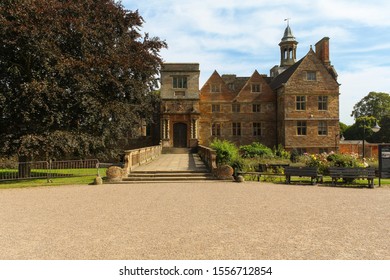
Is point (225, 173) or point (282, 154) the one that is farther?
point (282, 154)

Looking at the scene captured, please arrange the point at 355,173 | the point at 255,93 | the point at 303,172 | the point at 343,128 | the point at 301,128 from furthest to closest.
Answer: the point at 343,128 → the point at 255,93 → the point at 301,128 → the point at 303,172 → the point at 355,173

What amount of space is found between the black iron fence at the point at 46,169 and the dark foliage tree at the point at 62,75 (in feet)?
4.44

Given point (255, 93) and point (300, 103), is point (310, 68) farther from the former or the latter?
point (255, 93)

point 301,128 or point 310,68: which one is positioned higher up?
point 310,68

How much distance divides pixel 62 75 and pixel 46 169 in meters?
10.0

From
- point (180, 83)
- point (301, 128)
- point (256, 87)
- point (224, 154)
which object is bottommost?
point (224, 154)

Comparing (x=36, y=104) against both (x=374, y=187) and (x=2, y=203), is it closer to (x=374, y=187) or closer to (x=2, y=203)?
(x=2, y=203)

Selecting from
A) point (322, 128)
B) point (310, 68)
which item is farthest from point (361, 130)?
point (310, 68)

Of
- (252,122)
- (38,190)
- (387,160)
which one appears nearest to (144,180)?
(38,190)

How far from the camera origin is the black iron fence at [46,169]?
2000 cm

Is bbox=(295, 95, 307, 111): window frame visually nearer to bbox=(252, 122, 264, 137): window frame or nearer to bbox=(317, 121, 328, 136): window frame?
bbox=(317, 121, 328, 136): window frame

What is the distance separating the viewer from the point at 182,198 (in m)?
12.3

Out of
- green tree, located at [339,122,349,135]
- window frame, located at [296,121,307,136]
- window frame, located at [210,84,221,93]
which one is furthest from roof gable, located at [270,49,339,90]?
green tree, located at [339,122,349,135]

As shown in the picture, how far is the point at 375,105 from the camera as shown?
77.5 meters
